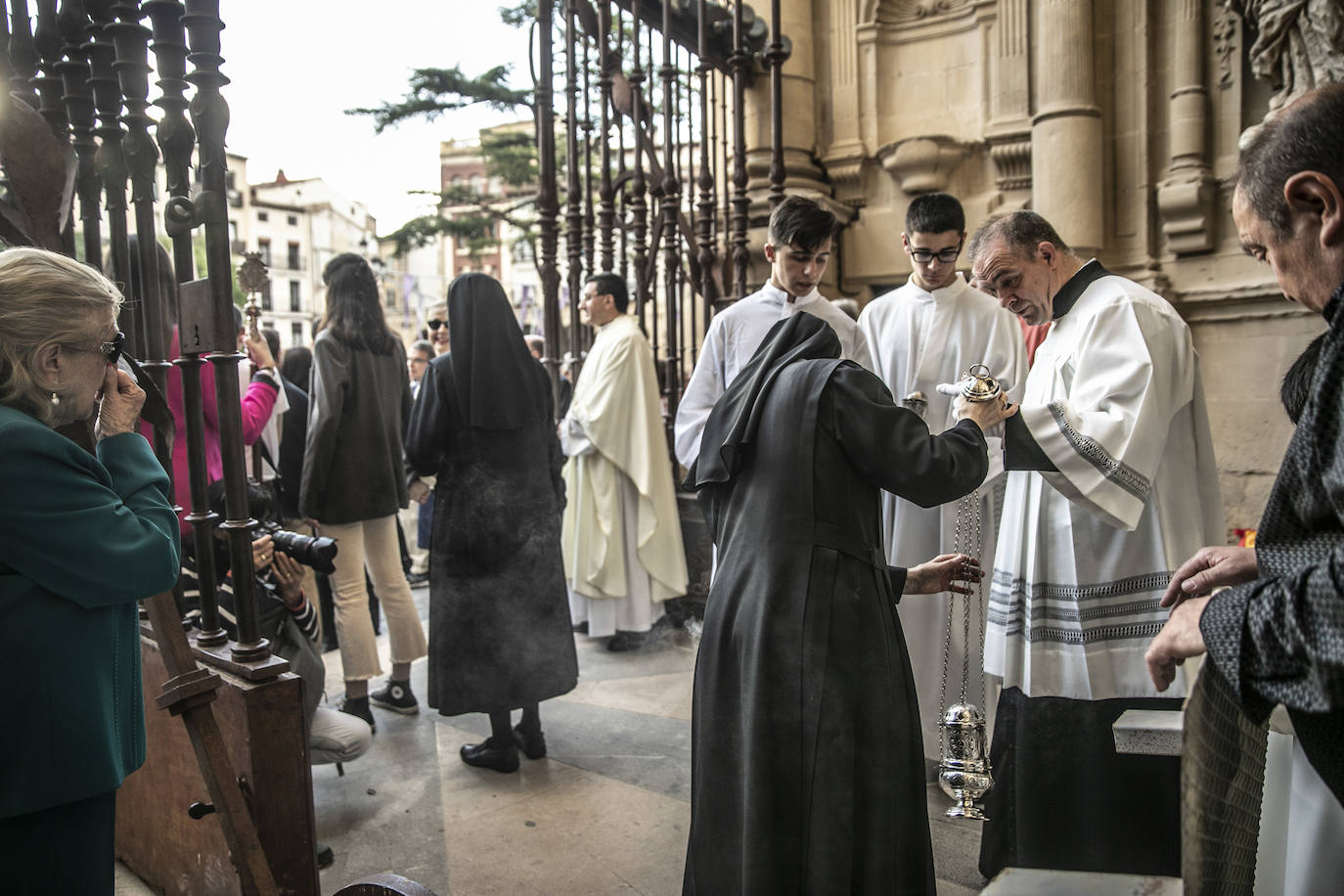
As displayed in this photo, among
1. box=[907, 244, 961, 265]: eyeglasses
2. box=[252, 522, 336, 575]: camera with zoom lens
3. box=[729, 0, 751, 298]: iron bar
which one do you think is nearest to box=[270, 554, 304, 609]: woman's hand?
box=[252, 522, 336, 575]: camera with zoom lens

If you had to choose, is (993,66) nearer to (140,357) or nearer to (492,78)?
(140,357)

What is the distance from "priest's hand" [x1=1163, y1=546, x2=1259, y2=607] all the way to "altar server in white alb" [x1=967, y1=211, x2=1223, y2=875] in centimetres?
→ 77

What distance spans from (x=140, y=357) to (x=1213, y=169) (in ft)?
19.8

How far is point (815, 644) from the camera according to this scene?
212cm

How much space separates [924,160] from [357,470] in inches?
177

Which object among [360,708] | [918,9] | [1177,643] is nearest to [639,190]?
[918,9]

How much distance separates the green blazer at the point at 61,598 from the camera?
160 centimetres

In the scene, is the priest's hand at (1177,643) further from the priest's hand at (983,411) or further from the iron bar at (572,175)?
the iron bar at (572,175)

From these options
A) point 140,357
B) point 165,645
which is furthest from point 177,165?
point 165,645

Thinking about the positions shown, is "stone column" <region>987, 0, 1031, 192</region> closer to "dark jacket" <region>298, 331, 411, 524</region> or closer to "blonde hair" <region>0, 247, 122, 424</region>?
"dark jacket" <region>298, 331, 411, 524</region>

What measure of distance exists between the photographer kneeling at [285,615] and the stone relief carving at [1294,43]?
5.26 meters

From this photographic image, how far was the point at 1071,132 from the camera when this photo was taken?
245 inches

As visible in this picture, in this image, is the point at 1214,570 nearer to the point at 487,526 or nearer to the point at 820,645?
the point at 820,645

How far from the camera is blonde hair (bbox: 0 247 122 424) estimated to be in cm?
164
